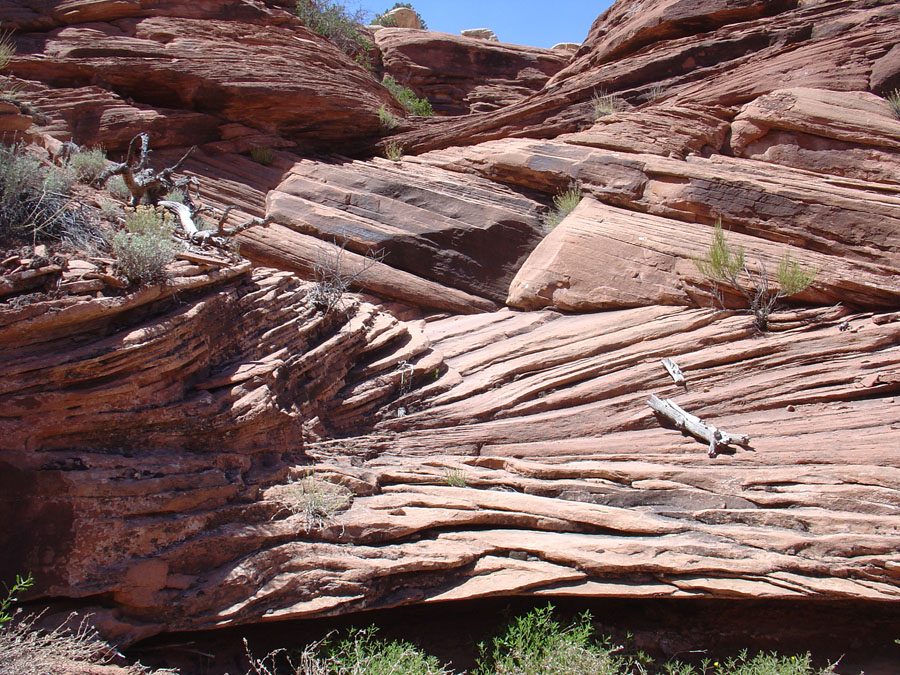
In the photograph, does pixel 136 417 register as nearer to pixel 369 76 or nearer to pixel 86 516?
pixel 86 516

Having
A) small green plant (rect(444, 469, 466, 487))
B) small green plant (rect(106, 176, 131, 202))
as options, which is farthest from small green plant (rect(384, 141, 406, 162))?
small green plant (rect(444, 469, 466, 487))

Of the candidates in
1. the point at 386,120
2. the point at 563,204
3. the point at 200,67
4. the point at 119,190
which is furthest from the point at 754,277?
the point at 200,67

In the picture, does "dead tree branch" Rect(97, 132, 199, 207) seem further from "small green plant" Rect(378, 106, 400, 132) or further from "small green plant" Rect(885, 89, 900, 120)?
"small green plant" Rect(885, 89, 900, 120)

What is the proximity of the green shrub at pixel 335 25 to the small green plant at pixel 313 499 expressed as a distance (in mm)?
12310

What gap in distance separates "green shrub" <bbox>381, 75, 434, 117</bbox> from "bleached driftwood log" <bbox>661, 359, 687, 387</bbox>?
9.94m

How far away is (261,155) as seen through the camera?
36.2 ft

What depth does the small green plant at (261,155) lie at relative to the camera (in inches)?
434

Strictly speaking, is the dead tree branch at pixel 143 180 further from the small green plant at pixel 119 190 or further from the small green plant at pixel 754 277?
the small green plant at pixel 754 277

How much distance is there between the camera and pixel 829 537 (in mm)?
5047

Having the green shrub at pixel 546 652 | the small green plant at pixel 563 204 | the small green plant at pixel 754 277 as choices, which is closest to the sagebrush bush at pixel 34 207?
the green shrub at pixel 546 652

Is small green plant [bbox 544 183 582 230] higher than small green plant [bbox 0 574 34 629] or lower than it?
higher

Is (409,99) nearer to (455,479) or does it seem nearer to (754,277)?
(754,277)

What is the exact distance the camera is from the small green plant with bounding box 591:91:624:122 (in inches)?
420

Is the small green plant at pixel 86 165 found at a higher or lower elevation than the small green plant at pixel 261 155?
lower
